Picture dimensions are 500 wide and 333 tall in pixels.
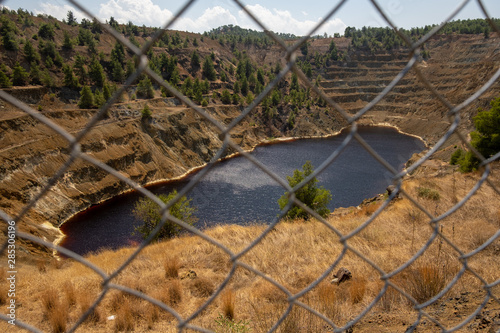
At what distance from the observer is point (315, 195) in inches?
554

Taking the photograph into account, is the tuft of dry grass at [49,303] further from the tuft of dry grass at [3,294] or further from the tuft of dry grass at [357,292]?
the tuft of dry grass at [357,292]

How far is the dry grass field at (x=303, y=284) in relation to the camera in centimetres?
228

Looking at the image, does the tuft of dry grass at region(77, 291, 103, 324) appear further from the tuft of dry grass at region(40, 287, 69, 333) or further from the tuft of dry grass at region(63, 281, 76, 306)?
the tuft of dry grass at region(40, 287, 69, 333)

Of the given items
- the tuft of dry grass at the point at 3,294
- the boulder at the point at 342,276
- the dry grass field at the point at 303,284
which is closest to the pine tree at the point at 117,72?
the dry grass field at the point at 303,284

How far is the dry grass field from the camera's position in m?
2.28

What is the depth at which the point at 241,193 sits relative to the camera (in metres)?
24.5

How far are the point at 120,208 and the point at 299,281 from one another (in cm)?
2039

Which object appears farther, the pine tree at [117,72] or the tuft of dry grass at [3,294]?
the pine tree at [117,72]

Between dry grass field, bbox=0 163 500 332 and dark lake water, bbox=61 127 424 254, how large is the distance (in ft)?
30.2

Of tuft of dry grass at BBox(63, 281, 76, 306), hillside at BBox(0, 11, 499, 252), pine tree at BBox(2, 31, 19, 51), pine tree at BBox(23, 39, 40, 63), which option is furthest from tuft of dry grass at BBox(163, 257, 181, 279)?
pine tree at BBox(2, 31, 19, 51)

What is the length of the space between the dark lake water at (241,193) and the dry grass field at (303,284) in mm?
9215

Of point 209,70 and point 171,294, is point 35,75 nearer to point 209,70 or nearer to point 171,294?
point 209,70

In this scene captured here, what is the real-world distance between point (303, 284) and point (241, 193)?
817 inches

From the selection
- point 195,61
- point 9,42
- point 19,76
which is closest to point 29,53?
point 9,42
